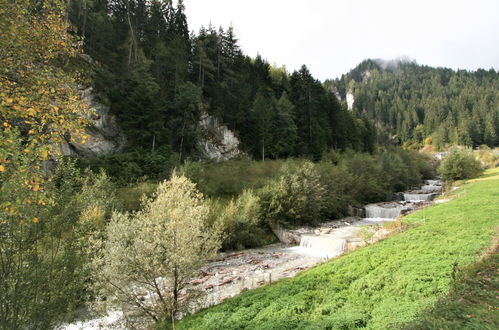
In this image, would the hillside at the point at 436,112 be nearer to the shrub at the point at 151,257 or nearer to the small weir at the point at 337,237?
the small weir at the point at 337,237

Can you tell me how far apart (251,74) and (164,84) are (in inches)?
1015

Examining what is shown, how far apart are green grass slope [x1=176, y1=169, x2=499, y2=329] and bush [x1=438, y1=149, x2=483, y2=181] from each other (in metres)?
47.5

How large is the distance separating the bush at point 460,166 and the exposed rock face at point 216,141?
144 ft

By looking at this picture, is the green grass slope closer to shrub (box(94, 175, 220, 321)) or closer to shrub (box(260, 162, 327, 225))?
shrub (box(94, 175, 220, 321))

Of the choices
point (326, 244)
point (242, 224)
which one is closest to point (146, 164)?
point (242, 224)

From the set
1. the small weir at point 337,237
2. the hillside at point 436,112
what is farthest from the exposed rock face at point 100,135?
the hillside at point 436,112

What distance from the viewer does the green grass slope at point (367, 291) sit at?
9273 mm

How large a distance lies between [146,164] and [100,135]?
24.7 ft

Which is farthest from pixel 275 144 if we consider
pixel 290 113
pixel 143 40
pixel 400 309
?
pixel 400 309

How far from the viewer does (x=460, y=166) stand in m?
55.2

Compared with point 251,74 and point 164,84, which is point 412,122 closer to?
point 251,74

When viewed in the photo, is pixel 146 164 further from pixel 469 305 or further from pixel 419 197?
pixel 419 197

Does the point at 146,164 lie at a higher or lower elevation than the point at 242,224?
higher

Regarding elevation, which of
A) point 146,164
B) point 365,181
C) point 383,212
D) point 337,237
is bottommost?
point 337,237
